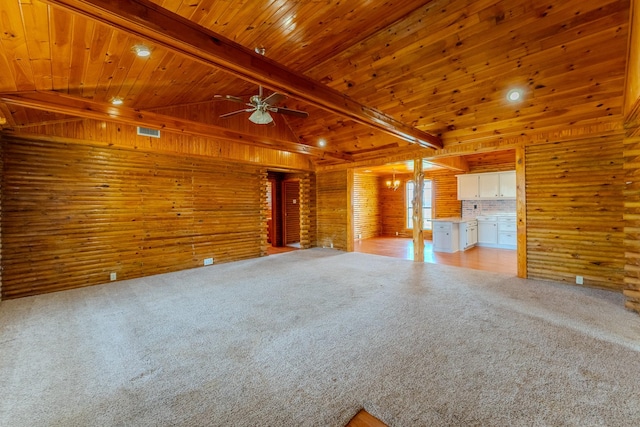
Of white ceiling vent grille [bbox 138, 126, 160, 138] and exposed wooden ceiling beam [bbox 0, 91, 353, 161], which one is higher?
white ceiling vent grille [bbox 138, 126, 160, 138]

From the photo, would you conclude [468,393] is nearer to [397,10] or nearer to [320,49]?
[397,10]

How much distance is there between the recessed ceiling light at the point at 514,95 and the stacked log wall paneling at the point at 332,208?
14.2ft

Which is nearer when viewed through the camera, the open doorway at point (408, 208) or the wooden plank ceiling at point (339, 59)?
the wooden plank ceiling at point (339, 59)

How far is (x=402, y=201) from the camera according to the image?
1121 cm

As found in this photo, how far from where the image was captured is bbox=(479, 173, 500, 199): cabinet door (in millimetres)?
8241

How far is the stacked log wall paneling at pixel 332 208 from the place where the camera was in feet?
26.3

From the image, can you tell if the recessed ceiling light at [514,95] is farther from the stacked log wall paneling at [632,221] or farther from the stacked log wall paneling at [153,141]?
the stacked log wall paneling at [153,141]

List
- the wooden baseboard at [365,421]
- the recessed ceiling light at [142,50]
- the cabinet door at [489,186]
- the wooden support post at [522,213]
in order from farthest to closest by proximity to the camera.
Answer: the cabinet door at [489,186], the wooden support post at [522,213], the recessed ceiling light at [142,50], the wooden baseboard at [365,421]

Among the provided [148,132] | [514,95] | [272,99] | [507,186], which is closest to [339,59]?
[272,99]

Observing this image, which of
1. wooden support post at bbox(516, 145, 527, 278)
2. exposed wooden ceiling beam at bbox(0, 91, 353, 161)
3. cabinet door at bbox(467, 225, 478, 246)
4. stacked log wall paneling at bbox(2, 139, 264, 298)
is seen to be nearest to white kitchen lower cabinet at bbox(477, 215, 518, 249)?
cabinet door at bbox(467, 225, 478, 246)

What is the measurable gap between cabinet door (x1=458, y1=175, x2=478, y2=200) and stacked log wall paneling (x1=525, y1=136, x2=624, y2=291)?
3989 mm

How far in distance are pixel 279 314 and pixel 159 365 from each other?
4.48 feet

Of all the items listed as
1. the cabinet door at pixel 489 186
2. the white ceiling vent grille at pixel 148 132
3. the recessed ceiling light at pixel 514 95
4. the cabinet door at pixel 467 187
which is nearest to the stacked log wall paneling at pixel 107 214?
the white ceiling vent grille at pixel 148 132

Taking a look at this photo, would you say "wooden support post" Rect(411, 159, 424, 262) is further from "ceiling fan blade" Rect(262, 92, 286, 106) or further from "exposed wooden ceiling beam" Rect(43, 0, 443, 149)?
"ceiling fan blade" Rect(262, 92, 286, 106)
